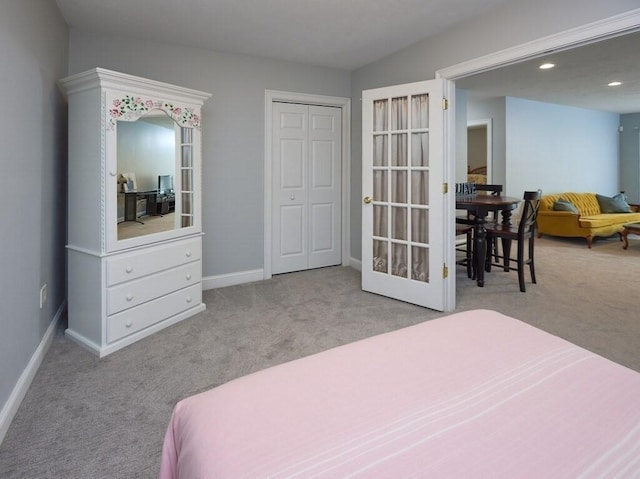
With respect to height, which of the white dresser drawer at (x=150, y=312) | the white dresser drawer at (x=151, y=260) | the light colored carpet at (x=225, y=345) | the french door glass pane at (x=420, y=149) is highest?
the french door glass pane at (x=420, y=149)

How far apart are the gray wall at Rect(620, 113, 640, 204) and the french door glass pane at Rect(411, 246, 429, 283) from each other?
7644 mm

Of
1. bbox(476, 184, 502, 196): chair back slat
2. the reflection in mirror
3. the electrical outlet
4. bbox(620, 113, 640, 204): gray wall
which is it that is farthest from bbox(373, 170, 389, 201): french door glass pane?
bbox(620, 113, 640, 204): gray wall

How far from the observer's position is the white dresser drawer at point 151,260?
262 cm


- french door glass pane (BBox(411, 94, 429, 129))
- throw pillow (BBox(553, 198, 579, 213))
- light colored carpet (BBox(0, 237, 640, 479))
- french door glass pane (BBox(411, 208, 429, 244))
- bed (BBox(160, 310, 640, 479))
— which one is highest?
french door glass pane (BBox(411, 94, 429, 129))

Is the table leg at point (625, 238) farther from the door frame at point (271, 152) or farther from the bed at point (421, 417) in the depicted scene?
the bed at point (421, 417)

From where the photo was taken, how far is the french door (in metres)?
3.38

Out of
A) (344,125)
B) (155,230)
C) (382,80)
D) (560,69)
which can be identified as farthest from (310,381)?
(560,69)

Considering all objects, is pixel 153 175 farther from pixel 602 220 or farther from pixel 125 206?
pixel 602 220

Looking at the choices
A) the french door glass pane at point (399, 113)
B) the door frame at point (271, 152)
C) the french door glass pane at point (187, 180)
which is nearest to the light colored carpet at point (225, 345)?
the door frame at point (271, 152)

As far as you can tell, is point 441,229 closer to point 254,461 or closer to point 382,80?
point 382,80

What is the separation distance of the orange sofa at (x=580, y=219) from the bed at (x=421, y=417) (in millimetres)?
6229

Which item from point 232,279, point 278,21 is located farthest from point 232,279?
point 278,21

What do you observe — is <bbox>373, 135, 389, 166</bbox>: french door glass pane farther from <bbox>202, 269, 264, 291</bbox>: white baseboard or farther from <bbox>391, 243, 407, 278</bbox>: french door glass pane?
<bbox>202, 269, 264, 291</bbox>: white baseboard

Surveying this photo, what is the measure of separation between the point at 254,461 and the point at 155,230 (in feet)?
8.14
